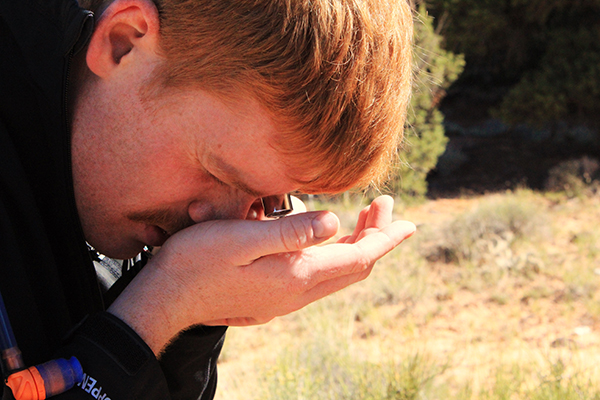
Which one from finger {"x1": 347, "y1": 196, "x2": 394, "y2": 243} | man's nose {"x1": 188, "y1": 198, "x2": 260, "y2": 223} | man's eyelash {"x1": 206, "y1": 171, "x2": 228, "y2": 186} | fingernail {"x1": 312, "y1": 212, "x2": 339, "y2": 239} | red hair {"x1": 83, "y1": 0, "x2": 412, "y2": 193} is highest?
red hair {"x1": 83, "y1": 0, "x2": 412, "y2": 193}

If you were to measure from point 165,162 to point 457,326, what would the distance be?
11.7ft

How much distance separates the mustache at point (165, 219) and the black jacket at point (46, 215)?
A: 0.16 meters

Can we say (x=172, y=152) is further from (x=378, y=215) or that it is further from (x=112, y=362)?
(x=378, y=215)

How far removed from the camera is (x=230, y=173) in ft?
4.56

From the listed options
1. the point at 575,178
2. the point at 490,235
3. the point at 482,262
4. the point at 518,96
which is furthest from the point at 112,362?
the point at 518,96

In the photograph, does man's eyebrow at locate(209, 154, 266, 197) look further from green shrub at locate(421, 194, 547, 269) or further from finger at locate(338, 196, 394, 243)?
green shrub at locate(421, 194, 547, 269)

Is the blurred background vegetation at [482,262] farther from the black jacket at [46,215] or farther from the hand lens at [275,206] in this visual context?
the black jacket at [46,215]

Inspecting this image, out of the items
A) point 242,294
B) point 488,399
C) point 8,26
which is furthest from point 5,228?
point 488,399

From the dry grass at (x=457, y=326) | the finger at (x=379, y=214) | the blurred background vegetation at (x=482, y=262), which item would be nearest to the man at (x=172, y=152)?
the finger at (x=379, y=214)

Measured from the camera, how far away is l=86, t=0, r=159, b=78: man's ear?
4.03ft

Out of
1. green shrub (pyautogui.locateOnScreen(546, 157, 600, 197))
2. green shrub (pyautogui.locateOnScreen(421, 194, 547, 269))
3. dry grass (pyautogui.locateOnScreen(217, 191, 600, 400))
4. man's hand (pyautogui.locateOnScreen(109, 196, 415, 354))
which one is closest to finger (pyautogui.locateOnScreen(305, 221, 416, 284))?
man's hand (pyautogui.locateOnScreen(109, 196, 415, 354))

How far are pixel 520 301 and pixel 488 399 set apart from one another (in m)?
2.37

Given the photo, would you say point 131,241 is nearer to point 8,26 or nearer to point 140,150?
point 140,150

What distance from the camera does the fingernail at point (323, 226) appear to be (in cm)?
134
